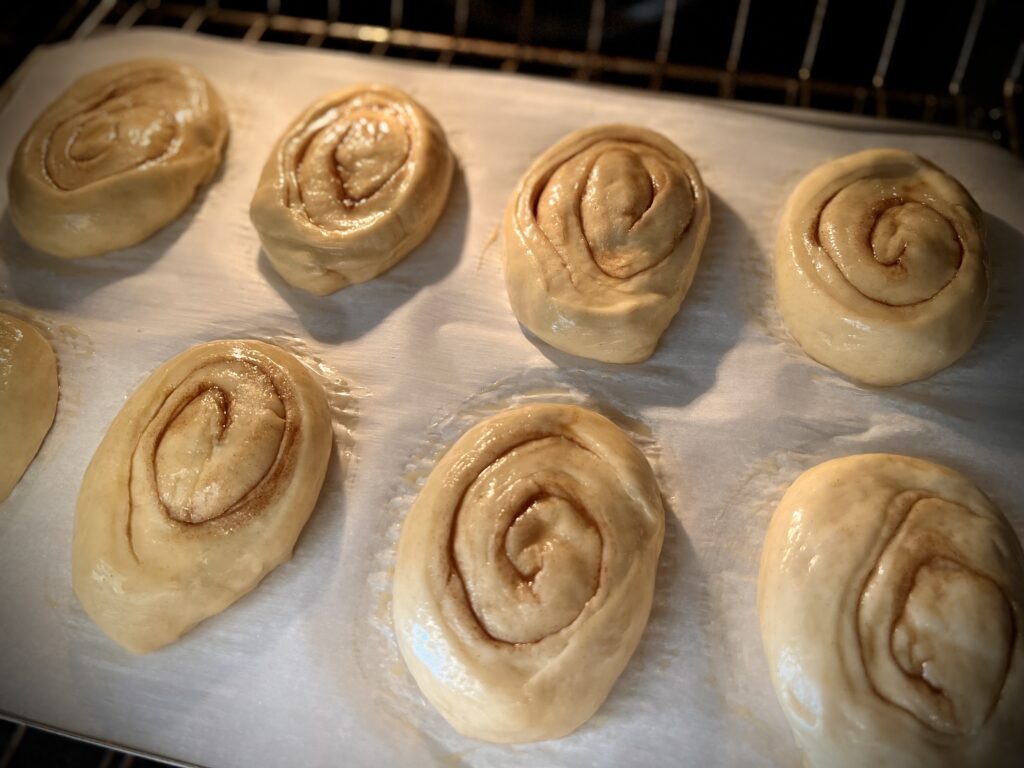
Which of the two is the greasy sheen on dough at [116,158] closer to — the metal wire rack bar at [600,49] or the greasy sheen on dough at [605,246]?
the metal wire rack bar at [600,49]

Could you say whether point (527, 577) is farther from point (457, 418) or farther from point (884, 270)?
point (884, 270)

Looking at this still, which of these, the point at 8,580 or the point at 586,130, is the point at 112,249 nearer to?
the point at 8,580

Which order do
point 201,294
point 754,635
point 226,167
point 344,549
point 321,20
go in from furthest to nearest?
1. point 321,20
2. point 226,167
3. point 201,294
4. point 344,549
5. point 754,635

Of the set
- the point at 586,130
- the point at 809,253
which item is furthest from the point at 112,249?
the point at 809,253

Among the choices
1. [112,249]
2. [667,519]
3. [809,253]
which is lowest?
[667,519]

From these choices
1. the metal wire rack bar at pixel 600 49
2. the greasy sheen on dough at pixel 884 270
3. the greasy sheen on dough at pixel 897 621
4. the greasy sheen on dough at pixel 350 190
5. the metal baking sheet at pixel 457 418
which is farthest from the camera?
the metal wire rack bar at pixel 600 49

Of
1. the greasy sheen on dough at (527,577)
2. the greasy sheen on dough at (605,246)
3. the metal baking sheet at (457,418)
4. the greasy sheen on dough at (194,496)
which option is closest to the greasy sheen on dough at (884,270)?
the metal baking sheet at (457,418)

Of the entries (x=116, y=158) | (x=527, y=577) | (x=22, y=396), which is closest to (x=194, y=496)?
(x=22, y=396)
